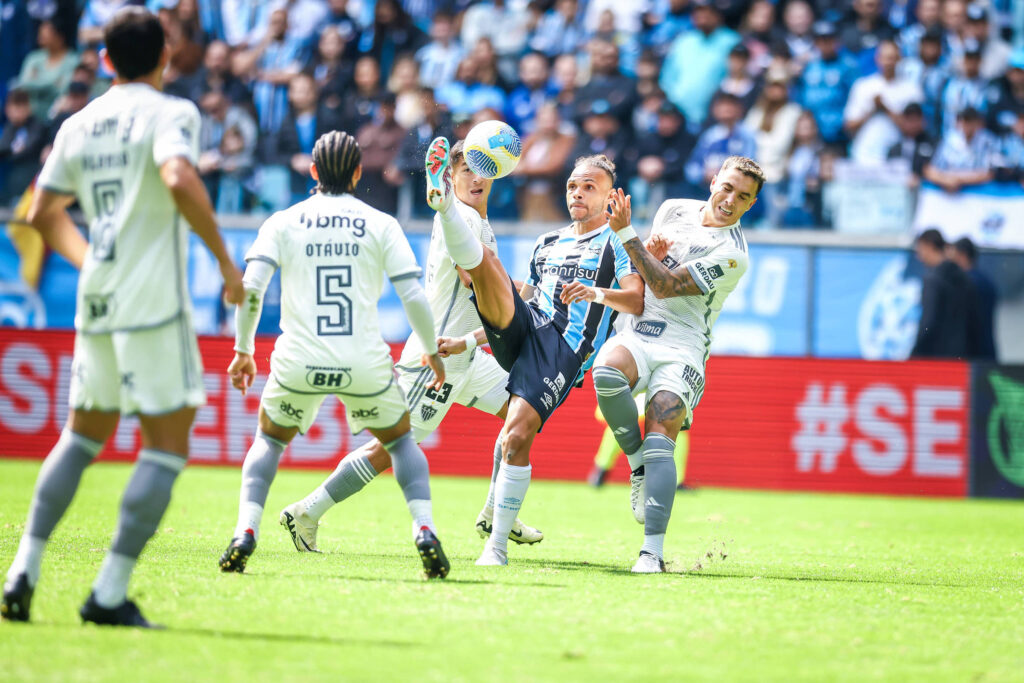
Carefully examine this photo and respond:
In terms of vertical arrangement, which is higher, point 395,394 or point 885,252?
point 885,252

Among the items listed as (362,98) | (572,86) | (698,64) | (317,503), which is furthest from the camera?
(698,64)

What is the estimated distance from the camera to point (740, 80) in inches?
636

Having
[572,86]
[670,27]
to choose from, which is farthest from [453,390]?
[670,27]

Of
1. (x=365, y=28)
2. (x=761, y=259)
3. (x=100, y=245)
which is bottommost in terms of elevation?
(x=100, y=245)

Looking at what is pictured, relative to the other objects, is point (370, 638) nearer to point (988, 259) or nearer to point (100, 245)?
point (100, 245)

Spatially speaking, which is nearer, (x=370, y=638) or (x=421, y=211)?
(x=370, y=638)

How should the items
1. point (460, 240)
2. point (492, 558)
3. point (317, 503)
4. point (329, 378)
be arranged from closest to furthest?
1. point (329, 378)
2. point (460, 240)
3. point (492, 558)
4. point (317, 503)

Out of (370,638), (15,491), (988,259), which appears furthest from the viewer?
(988,259)

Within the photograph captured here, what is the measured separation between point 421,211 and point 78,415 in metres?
10.1

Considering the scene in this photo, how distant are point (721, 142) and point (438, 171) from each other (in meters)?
10.1

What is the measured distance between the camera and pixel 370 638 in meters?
4.50

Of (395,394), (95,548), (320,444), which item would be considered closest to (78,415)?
(395,394)

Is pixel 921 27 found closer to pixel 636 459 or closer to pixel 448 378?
pixel 636 459

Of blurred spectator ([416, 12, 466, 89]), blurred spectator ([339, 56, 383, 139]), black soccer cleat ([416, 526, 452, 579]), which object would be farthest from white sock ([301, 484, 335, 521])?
blurred spectator ([416, 12, 466, 89])
